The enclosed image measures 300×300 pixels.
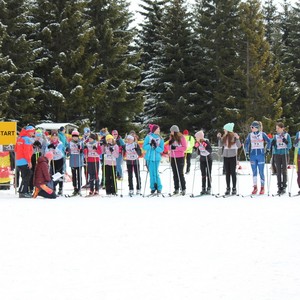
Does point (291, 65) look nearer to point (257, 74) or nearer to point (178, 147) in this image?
point (257, 74)

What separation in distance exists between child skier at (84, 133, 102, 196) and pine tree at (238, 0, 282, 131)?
3137 cm

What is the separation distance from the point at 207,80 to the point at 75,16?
1293cm

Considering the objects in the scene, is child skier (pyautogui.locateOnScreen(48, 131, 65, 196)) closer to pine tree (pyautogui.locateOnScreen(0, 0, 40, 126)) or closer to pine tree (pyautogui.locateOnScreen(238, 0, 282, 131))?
pine tree (pyautogui.locateOnScreen(0, 0, 40, 126))

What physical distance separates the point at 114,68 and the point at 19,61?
25.9 ft

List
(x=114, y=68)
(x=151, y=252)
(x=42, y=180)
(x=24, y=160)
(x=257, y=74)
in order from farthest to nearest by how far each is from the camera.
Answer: (x=257, y=74) < (x=114, y=68) < (x=24, y=160) < (x=42, y=180) < (x=151, y=252)

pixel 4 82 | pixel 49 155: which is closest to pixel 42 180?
pixel 49 155

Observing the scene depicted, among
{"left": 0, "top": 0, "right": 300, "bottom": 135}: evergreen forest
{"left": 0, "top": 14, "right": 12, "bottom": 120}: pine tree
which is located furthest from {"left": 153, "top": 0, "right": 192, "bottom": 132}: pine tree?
{"left": 0, "top": 14, "right": 12, "bottom": 120}: pine tree

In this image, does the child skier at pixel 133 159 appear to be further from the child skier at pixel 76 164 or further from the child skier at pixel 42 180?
the child skier at pixel 42 180

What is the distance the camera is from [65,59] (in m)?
41.3

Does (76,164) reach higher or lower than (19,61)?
lower

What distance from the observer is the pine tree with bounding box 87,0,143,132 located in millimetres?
44381

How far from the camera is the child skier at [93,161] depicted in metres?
15.3

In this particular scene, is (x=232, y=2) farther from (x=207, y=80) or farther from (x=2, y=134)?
(x=2, y=134)

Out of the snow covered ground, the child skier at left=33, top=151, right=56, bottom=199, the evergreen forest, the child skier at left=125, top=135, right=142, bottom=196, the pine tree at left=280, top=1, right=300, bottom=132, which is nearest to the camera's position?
the snow covered ground
